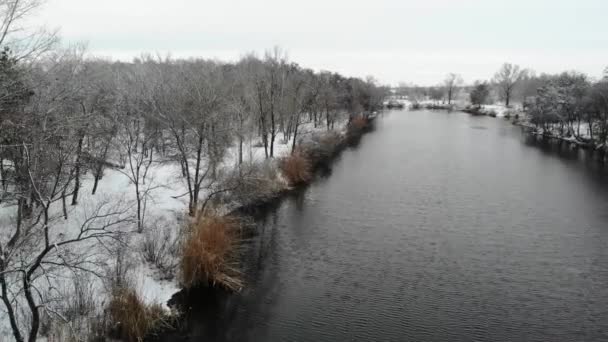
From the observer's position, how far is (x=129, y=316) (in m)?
12.9

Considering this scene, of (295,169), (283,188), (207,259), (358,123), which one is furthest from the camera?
(358,123)

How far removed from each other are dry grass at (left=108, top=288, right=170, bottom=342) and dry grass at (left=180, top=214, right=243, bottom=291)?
9.00 ft

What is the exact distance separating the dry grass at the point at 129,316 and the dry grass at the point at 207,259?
2742mm

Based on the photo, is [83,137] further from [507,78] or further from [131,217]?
[507,78]

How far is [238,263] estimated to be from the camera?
18188 mm

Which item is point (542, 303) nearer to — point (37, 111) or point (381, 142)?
point (37, 111)

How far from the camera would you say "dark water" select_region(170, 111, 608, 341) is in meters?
14.3

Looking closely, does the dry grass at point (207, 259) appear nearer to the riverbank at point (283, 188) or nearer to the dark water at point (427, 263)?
the riverbank at point (283, 188)

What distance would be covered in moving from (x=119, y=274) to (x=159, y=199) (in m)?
9.66

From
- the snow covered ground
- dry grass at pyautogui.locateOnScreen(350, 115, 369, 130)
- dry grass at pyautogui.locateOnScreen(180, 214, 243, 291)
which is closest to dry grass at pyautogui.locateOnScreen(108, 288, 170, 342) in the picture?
the snow covered ground

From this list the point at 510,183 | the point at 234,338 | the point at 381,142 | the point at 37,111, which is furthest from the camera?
the point at 381,142

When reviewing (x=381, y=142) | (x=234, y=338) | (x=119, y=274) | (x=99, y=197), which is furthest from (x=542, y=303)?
(x=381, y=142)

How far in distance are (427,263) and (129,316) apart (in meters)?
11.4

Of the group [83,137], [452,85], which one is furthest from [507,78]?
[83,137]
